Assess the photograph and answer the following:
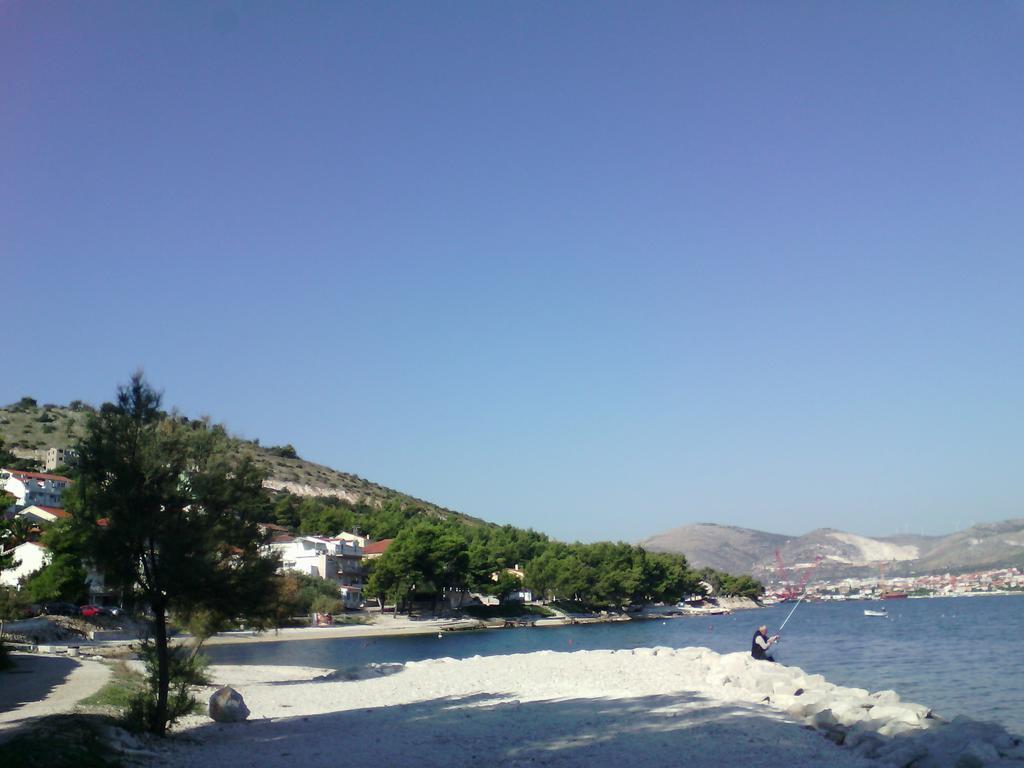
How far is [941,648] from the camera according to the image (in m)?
44.9

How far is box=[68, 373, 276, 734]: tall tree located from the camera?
15750 mm

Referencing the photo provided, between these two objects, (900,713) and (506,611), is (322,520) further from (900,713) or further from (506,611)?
(900,713)

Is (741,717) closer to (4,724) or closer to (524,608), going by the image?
(4,724)

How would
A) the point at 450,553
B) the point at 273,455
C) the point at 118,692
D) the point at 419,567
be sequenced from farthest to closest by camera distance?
the point at 273,455 < the point at 450,553 < the point at 419,567 < the point at 118,692

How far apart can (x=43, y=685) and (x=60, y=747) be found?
13247mm

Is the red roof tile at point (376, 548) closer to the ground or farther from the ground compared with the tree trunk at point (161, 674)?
farther from the ground

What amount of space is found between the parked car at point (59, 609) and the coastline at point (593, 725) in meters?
36.1

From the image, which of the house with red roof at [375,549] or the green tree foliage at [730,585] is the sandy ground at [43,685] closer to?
the house with red roof at [375,549]

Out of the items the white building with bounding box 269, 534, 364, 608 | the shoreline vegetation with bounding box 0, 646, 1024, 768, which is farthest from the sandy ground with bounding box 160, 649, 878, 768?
the white building with bounding box 269, 534, 364, 608

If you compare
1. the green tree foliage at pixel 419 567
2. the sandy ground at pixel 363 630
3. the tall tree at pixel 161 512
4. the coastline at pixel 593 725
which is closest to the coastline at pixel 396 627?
the sandy ground at pixel 363 630

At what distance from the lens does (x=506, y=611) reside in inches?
3676

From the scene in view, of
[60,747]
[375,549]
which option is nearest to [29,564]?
[375,549]

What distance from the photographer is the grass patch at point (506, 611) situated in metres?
89.7

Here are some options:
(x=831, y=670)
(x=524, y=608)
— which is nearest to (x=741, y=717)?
(x=831, y=670)
